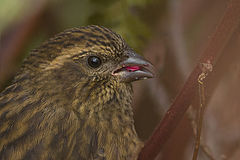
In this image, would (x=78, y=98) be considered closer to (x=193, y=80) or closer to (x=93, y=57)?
(x=93, y=57)

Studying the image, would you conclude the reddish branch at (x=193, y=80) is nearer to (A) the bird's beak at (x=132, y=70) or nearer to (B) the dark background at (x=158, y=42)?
(A) the bird's beak at (x=132, y=70)

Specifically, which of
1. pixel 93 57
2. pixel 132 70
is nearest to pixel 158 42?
pixel 132 70

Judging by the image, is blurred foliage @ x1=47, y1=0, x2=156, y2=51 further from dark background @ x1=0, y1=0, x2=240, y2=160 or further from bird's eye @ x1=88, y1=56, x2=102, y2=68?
bird's eye @ x1=88, y1=56, x2=102, y2=68

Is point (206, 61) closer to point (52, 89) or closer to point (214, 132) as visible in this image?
point (52, 89)

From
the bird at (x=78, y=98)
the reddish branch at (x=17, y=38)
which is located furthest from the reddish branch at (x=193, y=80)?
the reddish branch at (x=17, y=38)

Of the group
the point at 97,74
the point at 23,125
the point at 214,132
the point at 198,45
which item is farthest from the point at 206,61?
the point at 198,45

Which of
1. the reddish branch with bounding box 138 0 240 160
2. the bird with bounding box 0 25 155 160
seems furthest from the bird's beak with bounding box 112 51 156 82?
the reddish branch with bounding box 138 0 240 160
